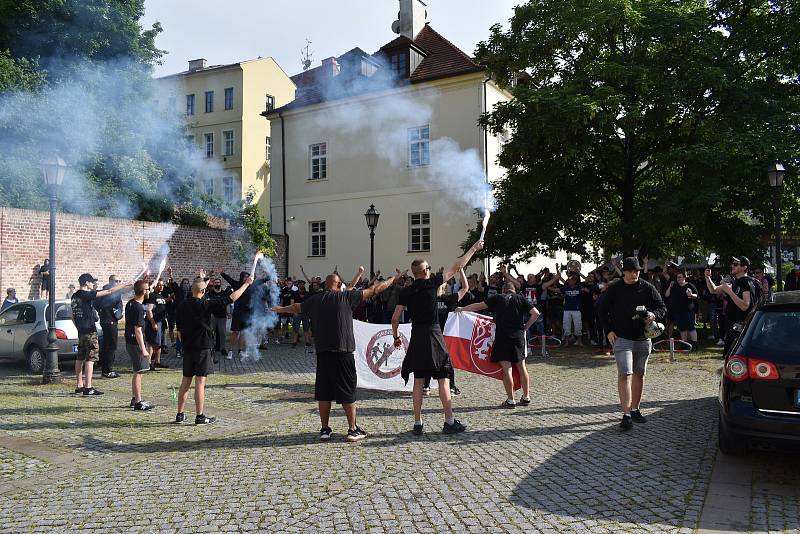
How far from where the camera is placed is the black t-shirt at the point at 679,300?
14.0 m

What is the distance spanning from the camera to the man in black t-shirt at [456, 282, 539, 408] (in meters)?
8.32

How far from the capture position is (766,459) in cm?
578

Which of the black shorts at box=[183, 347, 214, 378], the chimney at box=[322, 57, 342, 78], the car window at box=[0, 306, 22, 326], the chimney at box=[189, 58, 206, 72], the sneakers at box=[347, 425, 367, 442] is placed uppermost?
the chimney at box=[189, 58, 206, 72]

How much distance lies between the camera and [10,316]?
500 inches

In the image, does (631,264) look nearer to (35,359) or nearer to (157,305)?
(157,305)

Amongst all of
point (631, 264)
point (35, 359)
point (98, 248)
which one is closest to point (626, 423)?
point (631, 264)

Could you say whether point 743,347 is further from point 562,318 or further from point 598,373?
point 562,318

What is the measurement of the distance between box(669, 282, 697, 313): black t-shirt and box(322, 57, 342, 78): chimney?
1827 centimetres

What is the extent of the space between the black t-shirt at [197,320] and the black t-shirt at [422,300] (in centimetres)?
226

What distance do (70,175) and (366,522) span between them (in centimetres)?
2324

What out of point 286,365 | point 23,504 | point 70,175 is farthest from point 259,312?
point 70,175

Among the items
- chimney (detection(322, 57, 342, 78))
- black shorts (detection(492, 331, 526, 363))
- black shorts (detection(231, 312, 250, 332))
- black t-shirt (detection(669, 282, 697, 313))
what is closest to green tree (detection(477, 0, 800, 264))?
black t-shirt (detection(669, 282, 697, 313))

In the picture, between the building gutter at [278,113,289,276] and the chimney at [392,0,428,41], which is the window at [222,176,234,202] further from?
the chimney at [392,0,428,41]

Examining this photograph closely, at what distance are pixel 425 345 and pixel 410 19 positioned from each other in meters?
25.0
